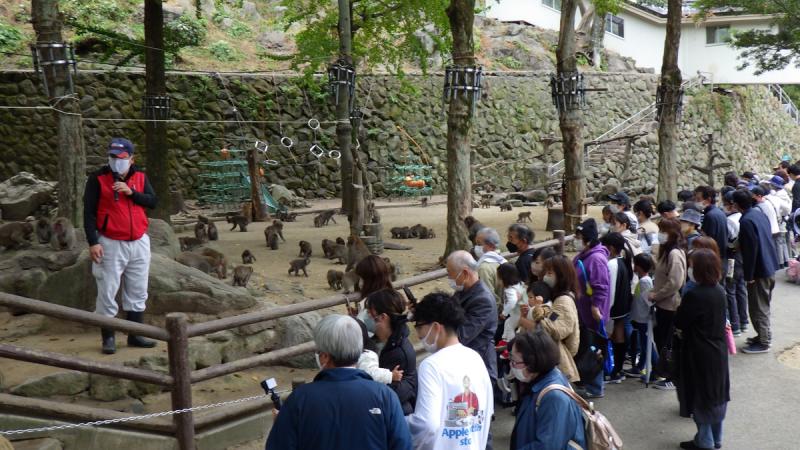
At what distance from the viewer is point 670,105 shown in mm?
16188

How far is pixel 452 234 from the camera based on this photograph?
37.9 feet

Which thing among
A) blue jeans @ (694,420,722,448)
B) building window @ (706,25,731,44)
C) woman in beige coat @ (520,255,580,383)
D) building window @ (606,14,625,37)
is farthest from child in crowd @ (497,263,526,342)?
building window @ (606,14,625,37)

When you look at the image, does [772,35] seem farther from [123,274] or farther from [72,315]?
[72,315]

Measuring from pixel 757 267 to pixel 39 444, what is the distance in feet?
24.0

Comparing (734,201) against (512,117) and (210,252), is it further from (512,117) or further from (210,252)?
(512,117)

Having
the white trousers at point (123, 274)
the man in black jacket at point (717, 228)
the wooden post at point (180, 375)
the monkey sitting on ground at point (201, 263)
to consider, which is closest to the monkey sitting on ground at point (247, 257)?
the monkey sitting on ground at point (201, 263)

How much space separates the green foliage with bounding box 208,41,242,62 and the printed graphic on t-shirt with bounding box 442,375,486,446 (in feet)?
75.8

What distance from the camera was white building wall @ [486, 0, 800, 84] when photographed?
3303 centimetres

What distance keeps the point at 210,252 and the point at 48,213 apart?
680 cm

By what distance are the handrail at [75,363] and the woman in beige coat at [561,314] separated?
8.21 ft

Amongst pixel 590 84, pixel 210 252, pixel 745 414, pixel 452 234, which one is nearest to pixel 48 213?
pixel 210 252

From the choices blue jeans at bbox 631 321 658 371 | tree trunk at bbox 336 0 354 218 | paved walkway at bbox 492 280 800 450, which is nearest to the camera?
paved walkway at bbox 492 280 800 450

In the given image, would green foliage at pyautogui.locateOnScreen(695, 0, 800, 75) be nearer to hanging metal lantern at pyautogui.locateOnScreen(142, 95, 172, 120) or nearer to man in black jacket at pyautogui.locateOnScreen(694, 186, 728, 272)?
man in black jacket at pyautogui.locateOnScreen(694, 186, 728, 272)

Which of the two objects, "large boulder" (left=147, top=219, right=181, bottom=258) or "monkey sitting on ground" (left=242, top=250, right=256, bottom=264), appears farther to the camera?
"monkey sitting on ground" (left=242, top=250, right=256, bottom=264)
